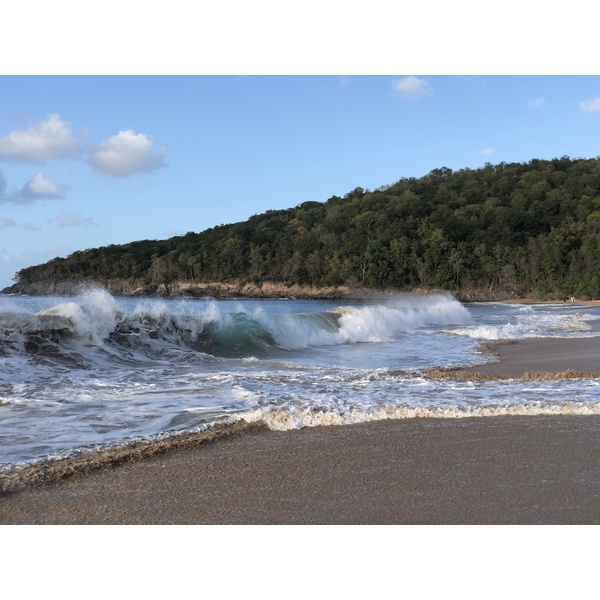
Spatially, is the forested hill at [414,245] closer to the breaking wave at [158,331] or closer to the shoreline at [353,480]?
the breaking wave at [158,331]

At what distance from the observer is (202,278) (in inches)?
4176

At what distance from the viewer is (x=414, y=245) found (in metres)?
93.2

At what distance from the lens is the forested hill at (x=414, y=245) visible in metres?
79.8

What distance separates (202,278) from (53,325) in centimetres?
9496

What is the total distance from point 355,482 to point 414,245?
A: 3589 inches

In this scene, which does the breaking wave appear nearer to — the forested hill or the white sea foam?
the white sea foam

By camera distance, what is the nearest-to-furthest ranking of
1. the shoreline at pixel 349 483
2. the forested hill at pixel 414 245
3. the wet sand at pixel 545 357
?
the shoreline at pixel 349 483 → the wet sand at pixel 545 357 → the forested hill at pixel 414 245

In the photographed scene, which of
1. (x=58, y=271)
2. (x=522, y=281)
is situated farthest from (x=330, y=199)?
(x=58, y=271)

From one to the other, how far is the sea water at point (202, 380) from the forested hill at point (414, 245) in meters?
56.5

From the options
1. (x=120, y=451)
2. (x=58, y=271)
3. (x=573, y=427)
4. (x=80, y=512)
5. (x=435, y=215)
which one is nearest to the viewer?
(x=80, y=512)

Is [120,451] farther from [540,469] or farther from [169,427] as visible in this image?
[540,469]

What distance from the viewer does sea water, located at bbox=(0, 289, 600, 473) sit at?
241 inches

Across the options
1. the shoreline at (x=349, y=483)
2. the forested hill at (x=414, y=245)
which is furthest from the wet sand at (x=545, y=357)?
the forested hill at (x=414, y=245)

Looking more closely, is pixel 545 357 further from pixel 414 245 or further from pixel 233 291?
pixel 233 291
